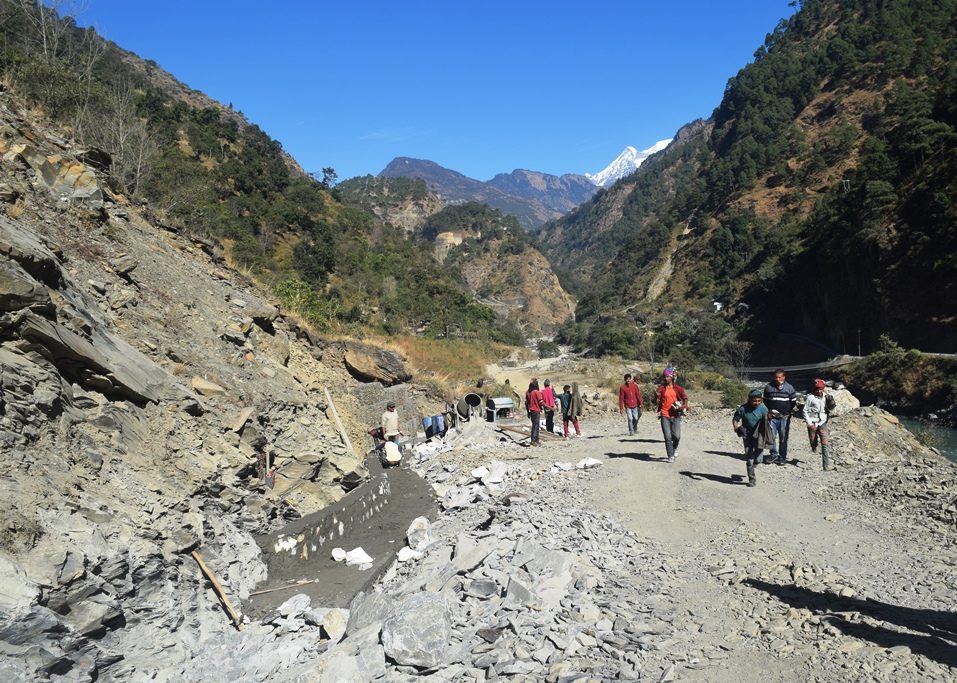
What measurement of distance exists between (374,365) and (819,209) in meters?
59.7

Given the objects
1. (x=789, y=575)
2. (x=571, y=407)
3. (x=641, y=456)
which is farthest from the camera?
(x=571, y=407)

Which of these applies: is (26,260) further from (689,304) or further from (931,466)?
(689,304)

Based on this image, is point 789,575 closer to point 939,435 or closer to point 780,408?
point 780,408

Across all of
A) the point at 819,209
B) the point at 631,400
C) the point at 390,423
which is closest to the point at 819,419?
the point at 631,400

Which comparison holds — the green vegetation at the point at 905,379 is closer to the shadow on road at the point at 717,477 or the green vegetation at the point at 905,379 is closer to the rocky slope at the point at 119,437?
the shadow on road at the point at 717,477

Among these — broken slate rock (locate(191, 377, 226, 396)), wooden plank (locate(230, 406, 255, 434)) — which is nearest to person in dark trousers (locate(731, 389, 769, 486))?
wooden plank (locate(230, 406, 255, 434))

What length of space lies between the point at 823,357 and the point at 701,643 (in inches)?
2082

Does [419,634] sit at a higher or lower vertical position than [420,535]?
higher

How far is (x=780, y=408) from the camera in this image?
10.3 m

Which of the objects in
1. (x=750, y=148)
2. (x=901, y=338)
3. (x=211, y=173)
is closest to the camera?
(x=901, y=338)

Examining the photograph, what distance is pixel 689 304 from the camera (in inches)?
3059

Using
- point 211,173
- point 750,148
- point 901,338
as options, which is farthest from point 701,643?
point 750,148

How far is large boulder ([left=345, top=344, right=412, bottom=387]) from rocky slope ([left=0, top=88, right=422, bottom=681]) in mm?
5835

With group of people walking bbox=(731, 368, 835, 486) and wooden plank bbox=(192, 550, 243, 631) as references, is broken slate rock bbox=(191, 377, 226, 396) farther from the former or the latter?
group of people walking bbox=(731, 368, 835, 486)
